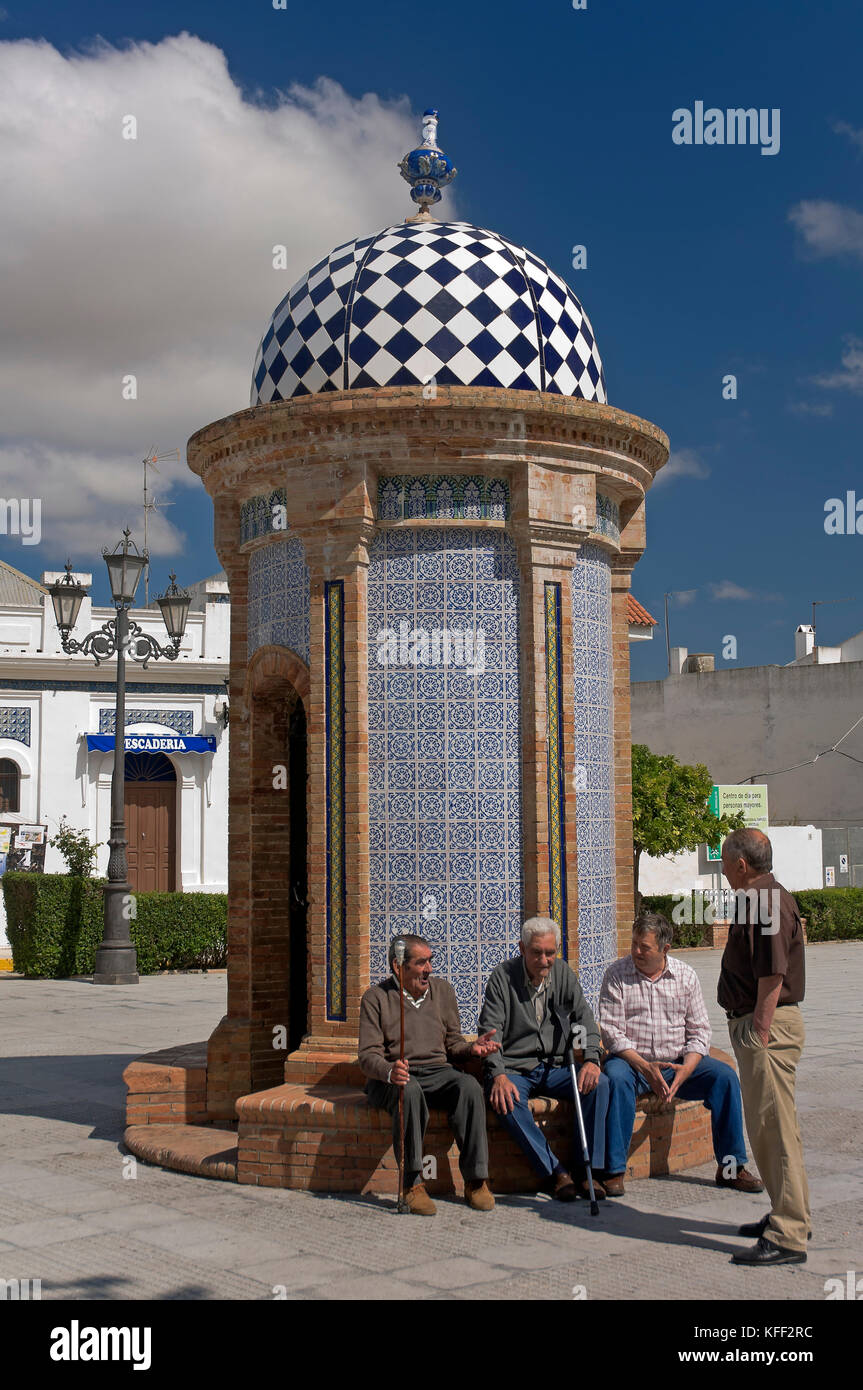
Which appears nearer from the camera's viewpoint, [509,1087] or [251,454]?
[509,1087]

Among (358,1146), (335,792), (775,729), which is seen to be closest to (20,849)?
(335,792)

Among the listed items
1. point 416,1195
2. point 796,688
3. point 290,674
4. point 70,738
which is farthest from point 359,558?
point 796,688

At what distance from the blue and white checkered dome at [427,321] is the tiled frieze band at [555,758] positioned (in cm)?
128

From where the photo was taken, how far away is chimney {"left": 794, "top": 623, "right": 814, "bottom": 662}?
36.8m

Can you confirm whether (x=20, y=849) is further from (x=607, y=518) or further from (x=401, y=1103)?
(x=401, y=1103)

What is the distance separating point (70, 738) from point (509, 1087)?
18.2 metres

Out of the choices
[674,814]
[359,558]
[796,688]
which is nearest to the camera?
[359,558]

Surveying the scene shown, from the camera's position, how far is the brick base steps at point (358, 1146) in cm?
630

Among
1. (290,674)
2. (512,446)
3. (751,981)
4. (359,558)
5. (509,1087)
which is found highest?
(512,446)

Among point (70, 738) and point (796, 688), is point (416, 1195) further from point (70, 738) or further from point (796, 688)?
point (796, 688)

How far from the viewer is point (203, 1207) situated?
6.13 metres

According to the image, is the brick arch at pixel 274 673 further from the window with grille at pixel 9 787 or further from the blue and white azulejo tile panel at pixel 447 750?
the window with grille at pixel 9 787

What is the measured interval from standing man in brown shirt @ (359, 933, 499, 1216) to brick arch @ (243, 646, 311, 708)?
1.62m

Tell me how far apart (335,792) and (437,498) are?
166cm
